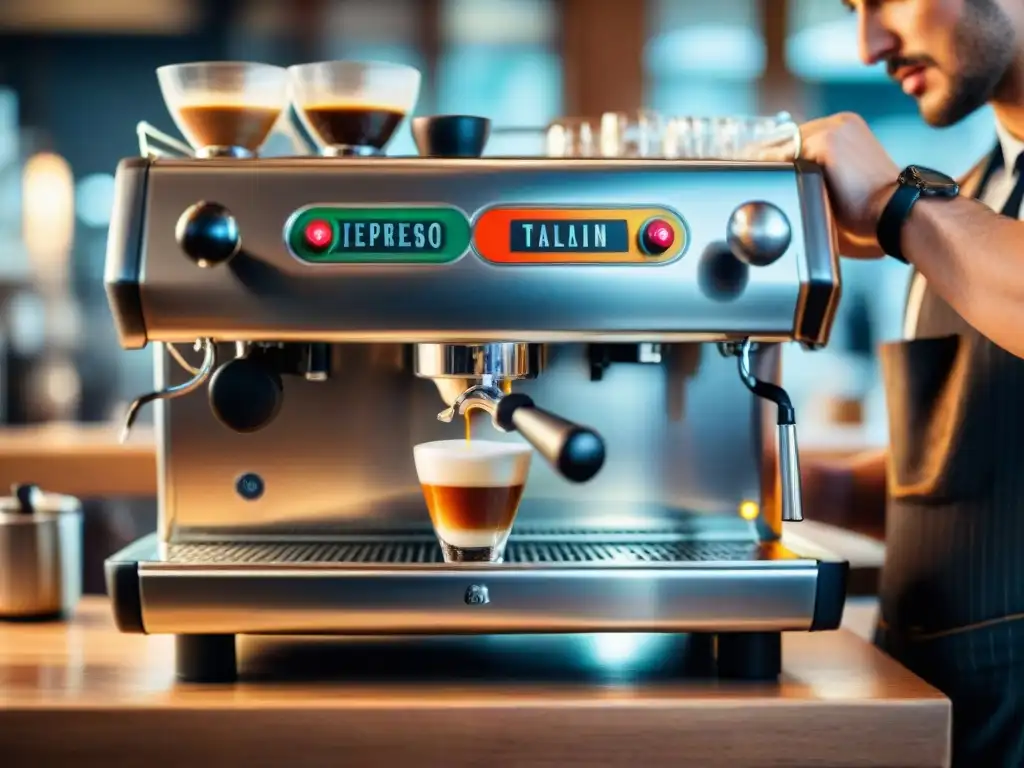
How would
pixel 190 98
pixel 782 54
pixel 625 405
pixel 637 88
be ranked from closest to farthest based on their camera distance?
1. pixel 190 98
2. pixel 625 405
3. pixel 637 88
4. pixel 782 54

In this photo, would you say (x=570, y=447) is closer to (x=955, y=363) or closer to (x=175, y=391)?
(x=175, y=391)

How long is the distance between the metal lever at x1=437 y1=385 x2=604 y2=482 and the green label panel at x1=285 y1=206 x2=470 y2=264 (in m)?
0.13

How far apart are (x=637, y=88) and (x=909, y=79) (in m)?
2.23

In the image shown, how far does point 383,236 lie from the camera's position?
88cm

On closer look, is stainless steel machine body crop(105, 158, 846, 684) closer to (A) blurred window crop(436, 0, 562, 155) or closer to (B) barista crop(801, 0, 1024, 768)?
(B) barista crop(801, 0, 1024, 768)

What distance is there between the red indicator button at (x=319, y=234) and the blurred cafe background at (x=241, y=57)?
110 inches

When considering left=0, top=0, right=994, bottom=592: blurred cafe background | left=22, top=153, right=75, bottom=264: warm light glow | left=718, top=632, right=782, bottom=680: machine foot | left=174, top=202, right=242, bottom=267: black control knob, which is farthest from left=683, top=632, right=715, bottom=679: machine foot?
left=22, top=153, right=75, bottom=264: warm light glow

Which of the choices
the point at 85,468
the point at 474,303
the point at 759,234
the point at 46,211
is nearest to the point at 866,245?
the point at 759,234

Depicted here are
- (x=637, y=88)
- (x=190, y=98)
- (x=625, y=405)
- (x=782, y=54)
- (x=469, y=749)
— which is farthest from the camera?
(x=782, y=54)

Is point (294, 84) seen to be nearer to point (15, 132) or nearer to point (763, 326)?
point (763, 326)

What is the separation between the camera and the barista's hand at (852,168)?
37.8 inches

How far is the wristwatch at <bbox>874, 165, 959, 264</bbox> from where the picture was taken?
3.26ft

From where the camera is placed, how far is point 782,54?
3756 millimetres

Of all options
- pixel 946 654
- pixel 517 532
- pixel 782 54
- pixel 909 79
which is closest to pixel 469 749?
pixel 517 532
